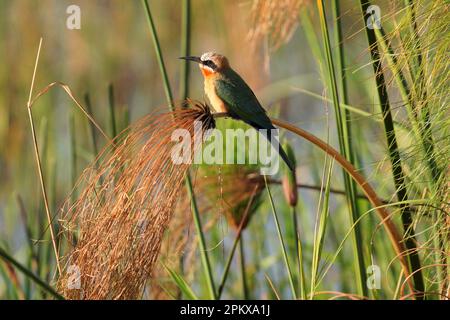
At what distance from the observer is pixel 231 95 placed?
276 centimetres

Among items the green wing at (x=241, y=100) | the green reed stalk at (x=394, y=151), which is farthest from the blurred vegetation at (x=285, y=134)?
the green wing at (x=241, y=100)

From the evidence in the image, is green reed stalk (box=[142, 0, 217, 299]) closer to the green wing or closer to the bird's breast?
the green wing

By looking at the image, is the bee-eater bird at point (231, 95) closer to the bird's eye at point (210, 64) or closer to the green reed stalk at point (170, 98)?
the bird's eye at point (210, 64)

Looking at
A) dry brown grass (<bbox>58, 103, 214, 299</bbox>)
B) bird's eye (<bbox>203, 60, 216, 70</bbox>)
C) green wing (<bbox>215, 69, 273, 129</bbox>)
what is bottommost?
dry brown grass (<bbox>58, 103, 214, 299</bbox>)

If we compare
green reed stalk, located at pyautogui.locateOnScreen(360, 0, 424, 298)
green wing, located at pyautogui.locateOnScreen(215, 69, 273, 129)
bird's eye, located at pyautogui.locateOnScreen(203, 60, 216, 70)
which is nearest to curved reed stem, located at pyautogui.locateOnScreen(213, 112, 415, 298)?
green reed stalk, located at pyautogui.locateOnScreen(360, 0, 424, 298)

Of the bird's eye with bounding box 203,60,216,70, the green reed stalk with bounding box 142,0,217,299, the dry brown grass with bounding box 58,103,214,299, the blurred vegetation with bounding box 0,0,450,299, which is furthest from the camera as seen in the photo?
the bird's eye with bounding box 203,60,216,70

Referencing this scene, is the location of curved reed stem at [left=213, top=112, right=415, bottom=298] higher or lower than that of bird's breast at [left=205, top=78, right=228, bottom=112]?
lower

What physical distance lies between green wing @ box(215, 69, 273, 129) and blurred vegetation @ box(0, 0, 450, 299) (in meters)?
0.11

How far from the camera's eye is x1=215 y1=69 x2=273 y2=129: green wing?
2479mm

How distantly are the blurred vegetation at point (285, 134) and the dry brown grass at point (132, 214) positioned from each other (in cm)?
13

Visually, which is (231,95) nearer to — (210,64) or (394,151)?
(210,64)

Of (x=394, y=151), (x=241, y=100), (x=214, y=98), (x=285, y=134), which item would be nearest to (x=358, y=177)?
(x=394, y=151)
